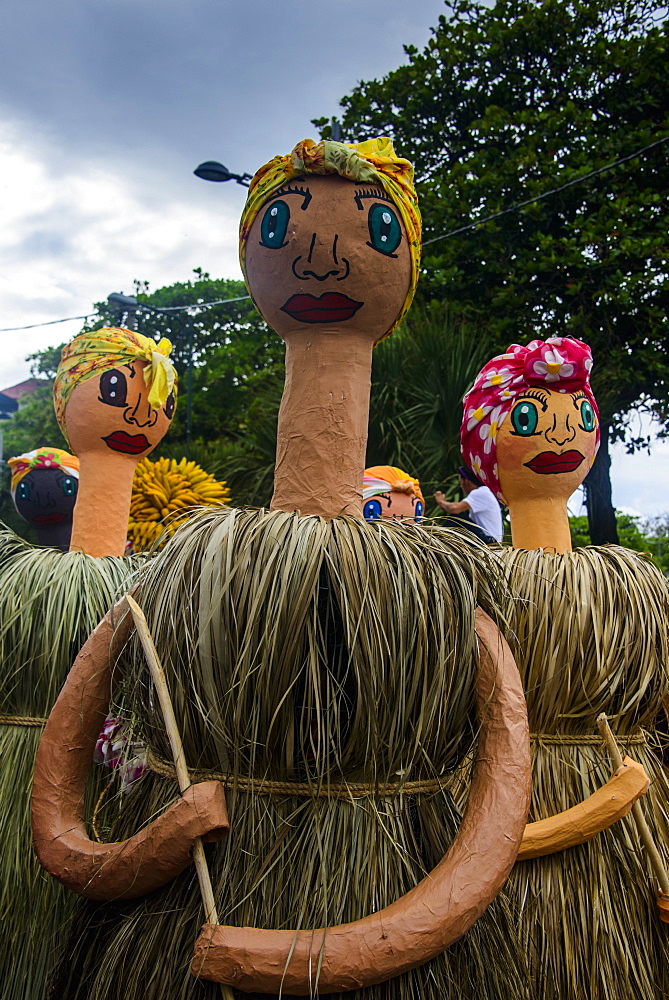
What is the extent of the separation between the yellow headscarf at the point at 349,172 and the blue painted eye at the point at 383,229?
0.14 ft

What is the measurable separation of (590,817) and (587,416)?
A: 1128mm

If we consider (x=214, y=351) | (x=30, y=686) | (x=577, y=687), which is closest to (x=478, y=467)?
(x=577, y=687)

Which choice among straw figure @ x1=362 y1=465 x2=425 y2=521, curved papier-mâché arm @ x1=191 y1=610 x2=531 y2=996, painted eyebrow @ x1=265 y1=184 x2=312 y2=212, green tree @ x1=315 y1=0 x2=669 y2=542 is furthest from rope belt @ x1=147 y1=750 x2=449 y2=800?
green tree @ x1=315 y1=0 x2=669 y2=542

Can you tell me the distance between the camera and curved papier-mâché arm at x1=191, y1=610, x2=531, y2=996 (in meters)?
1.09

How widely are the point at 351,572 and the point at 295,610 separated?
0.11 meters

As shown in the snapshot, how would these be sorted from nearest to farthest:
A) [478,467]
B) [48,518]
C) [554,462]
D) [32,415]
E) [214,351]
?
[554,462] → [478,467] → [48,518] → [214,351] → [32,415]

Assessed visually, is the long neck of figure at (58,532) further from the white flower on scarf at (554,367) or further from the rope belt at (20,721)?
the white flower on scarf at (554,367)

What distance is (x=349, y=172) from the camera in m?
1.49

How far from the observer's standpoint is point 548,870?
5.98 ft

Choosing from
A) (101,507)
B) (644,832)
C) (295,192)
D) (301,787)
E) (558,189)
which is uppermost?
(558,189)

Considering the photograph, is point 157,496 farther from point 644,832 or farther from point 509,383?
point 644,832

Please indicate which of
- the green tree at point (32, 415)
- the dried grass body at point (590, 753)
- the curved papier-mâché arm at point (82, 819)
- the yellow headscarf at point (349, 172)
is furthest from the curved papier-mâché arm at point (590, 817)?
the green tree at point (32, 415)

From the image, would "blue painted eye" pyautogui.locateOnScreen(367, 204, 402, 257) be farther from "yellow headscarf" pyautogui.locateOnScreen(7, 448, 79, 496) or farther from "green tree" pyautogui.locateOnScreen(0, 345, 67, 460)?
"green tree" pyautogui.locateOnScreen(0, 345, 67, 460)

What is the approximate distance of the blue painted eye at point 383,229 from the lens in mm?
1498
